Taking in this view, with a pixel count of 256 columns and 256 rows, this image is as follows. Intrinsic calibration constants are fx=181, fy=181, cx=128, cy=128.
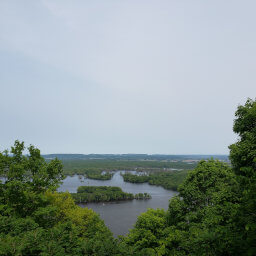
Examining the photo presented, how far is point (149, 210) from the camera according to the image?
1593cm

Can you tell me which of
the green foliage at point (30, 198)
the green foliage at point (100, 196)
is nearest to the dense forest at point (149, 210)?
the green foliage at point (30, 198)

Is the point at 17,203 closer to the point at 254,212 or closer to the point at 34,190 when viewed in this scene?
the point at 34,190

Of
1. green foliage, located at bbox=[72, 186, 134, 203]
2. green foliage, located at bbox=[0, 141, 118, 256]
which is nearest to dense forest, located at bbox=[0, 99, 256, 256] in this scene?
green foliage, located at bbox=[0, 141, 118, 256]

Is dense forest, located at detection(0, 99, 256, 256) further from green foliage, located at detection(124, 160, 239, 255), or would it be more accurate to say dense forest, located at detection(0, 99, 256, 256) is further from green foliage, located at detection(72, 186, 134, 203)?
green foliage, located at detection(72, 186, 134, 203)

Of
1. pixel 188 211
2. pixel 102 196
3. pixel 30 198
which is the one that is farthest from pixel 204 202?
pixel 102 196

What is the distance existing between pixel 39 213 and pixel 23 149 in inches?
181

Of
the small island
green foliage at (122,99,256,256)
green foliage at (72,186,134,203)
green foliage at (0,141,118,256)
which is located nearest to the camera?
green foliage at (0,141,118,256)

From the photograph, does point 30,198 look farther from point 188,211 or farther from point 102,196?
point 102,196

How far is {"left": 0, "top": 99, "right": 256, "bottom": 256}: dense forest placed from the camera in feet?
22.9

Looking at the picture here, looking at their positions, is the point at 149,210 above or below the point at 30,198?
below

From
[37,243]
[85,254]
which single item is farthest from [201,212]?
[37,243]

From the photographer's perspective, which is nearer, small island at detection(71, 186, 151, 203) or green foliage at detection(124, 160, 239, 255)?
green foliage at detection(124, 160, 239, 255)

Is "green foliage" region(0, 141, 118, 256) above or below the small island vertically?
above

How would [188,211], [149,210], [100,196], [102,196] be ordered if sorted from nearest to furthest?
1. [188,211]
2. [149,210]
3. [102,196]
4. [100,196]
